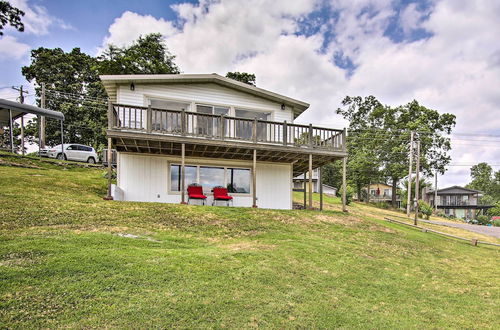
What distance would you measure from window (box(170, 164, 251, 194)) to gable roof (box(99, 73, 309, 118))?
389 centimetres

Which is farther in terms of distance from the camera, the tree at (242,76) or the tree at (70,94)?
the tree at (242,76)

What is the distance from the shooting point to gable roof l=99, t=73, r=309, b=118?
12172mm

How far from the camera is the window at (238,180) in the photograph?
1389cm

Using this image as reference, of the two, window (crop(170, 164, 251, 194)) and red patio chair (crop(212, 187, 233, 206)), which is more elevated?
window (crop(170, 164, 251, 194))

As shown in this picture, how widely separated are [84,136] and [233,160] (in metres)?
28.6

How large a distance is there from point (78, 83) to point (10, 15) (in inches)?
963

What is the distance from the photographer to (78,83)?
35.2 metres

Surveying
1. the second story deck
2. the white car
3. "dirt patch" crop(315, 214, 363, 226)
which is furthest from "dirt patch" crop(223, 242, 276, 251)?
the white car

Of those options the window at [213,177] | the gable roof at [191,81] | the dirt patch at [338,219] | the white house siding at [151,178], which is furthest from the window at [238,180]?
the dirt patch at [338,219]

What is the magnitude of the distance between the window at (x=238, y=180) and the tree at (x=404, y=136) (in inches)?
1132

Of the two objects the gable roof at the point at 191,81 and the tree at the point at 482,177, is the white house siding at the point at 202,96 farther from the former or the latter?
the tree at the point at 482,177

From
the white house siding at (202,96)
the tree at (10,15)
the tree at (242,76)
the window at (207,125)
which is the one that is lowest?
the window at (207,125)

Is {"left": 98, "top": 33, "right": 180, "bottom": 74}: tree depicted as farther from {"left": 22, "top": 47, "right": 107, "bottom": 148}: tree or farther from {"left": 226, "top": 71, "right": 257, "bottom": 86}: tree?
{"left": 226, "top": 71, "right": 257, "bottom": 86}: tree

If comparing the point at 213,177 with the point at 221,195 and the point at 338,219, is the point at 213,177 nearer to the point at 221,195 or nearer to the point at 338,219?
the point at 221,195
